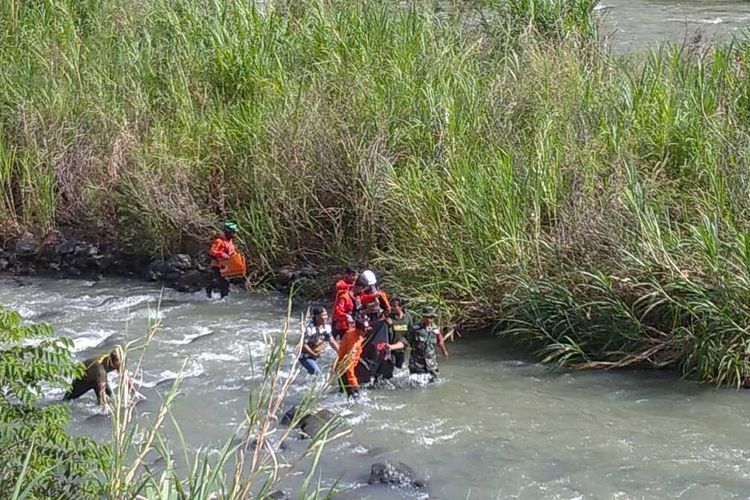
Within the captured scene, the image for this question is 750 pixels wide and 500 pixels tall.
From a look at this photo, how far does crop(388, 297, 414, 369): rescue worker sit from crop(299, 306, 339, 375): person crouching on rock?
1.43 ft

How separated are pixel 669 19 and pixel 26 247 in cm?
1071

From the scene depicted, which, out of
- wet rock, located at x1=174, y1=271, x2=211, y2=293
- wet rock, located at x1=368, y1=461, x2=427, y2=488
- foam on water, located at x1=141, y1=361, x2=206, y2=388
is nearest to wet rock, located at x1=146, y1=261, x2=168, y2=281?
wet rock, located at x1=174, y1=271, x2=211, y2=293

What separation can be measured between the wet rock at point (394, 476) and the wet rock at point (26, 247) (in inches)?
243

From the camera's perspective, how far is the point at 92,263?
40.1 feet

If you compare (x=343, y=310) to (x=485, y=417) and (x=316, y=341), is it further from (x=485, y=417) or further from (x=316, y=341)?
(x=485, y=417)

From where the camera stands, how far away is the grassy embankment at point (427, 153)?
30.6 ft

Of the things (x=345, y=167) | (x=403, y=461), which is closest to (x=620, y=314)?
(x=403, y=461)

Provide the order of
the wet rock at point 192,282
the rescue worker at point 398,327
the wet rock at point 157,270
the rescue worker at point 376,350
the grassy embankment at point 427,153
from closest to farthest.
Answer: the rescue worker at point 376,350 → the rescue worker at point 398,327 → the grassy embankment at point 427,153 → the wet rock at point 192,282 → the wet rock at point 157,270

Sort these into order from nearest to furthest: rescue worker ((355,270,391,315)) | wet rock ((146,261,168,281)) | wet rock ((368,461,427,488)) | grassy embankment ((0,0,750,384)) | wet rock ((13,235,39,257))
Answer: wet rock ((368,461,427,488)) < rescue worker ((355,270,391,315)) < grassy embankment ((0,0,750,384)) < wet rock ((146,261,168,281)) < wet rock ((13,235,39,257))

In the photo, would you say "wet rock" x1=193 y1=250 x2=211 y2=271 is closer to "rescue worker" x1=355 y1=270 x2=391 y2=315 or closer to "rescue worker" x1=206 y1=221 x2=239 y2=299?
"rescue worker" x1=206 y1=221 x2=239 y2=299

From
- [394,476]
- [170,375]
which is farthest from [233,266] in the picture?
[394,476]

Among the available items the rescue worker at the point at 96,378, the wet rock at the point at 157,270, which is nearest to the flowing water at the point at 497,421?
the rescue worker at the point at 96,378

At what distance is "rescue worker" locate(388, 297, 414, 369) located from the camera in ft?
29.3

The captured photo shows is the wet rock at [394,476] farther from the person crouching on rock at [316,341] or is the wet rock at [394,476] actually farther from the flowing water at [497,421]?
the person crouching on rock at [316,341]
